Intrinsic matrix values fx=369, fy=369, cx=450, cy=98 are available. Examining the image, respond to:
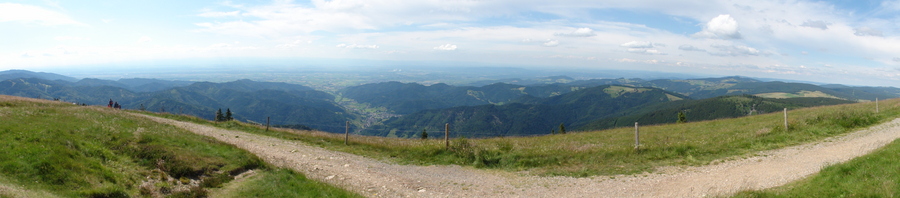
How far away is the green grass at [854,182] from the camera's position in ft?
24.5

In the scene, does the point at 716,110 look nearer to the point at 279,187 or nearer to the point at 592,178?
the point at 592,178

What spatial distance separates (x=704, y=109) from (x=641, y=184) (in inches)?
8548

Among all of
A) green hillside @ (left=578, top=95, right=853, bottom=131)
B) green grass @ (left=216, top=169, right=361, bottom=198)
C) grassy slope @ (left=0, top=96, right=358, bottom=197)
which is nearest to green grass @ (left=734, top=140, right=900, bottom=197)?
green grass @ (left=216, top=169, right=361, bottom=198)

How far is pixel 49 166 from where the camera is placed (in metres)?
9.50

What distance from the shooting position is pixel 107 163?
38.4 feet

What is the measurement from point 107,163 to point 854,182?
20.2 m

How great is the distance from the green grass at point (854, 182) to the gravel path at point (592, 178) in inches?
33.0

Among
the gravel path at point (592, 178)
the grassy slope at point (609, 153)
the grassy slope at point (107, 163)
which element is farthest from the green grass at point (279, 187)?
the grassy slope at point (609, 153)

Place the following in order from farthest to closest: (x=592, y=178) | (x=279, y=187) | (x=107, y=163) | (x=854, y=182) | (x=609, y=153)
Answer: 1. (x=609, y=153)
2. (x=592, y=178)
3. (x=107, y=163)
4. (x=279, y=187)
5. (x=854, y=182)

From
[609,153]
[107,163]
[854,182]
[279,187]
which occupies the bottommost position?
[279,187]

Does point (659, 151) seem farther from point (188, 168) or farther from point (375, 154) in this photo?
point (188, 168)

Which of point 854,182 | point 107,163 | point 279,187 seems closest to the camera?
point 854,182

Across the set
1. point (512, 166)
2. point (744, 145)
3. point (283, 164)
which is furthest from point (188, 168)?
point (744, 145)

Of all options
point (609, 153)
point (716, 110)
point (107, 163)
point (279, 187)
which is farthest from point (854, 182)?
point (716, 110)
